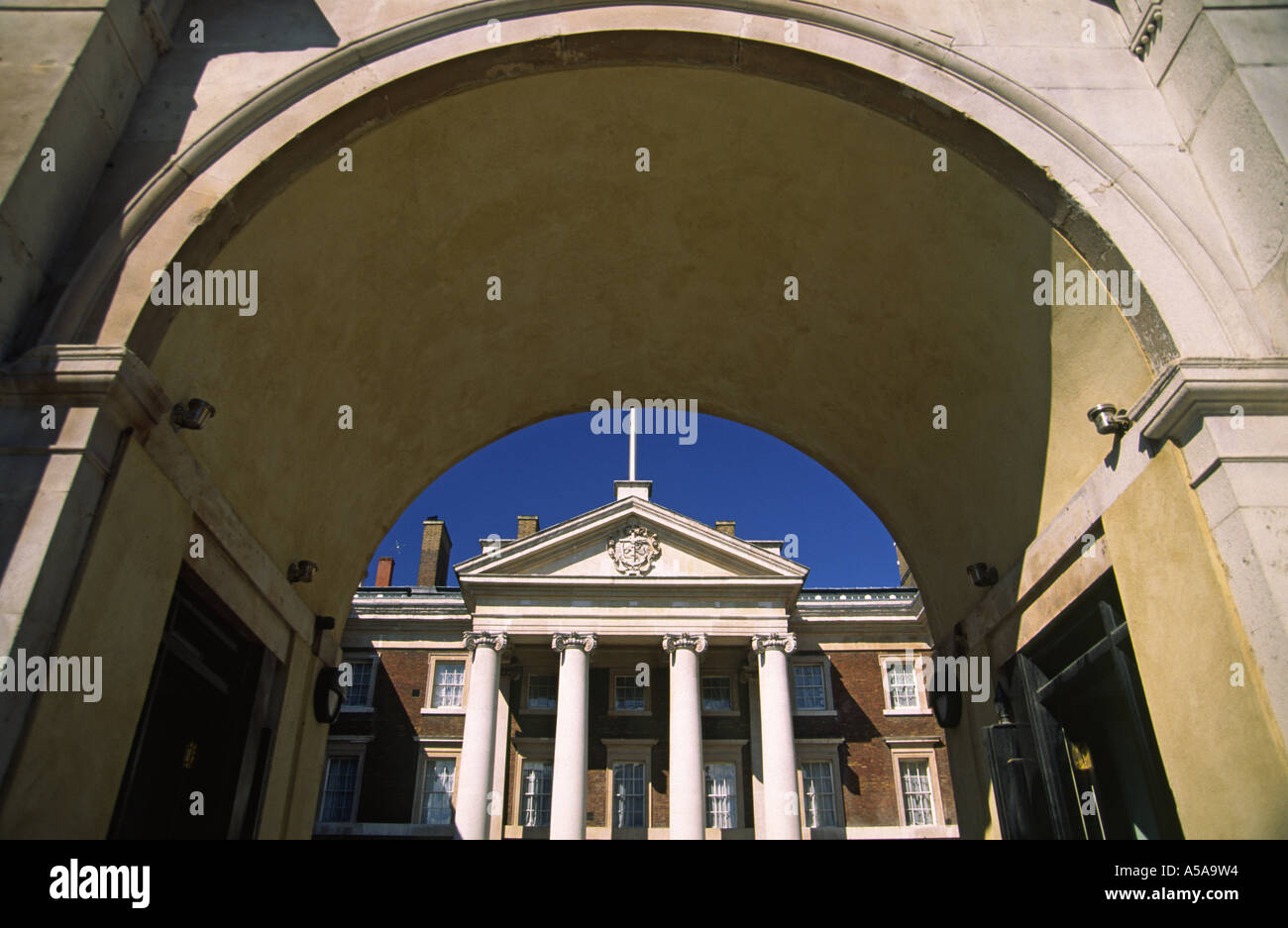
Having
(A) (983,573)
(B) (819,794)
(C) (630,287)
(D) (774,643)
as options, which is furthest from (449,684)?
(A) (983,573)

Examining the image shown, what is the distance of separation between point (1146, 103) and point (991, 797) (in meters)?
5.56

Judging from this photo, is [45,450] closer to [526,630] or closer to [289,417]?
[289,417]

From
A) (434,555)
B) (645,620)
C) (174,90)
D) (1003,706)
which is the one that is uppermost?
(434,555)

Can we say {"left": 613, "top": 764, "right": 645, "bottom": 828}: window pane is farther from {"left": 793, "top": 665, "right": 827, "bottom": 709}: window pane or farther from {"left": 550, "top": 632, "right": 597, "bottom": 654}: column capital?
{"left": 793, "top": 665, "right": 827, "bottom": 709}: window pane

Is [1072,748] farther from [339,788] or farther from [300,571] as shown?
[339,788]

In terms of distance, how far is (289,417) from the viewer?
7.08 meters

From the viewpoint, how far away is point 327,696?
26.9ft

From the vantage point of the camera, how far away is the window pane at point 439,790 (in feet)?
112

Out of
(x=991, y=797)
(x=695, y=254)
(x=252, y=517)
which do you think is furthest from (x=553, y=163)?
(x=991, y=797)

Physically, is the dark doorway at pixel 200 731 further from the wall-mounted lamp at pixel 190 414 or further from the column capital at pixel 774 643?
the column capital at pixel 774 643

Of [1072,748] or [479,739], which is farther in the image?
[479,739]

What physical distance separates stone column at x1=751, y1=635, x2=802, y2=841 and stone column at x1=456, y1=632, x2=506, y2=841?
9933mm

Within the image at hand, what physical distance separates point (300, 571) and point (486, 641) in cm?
2724

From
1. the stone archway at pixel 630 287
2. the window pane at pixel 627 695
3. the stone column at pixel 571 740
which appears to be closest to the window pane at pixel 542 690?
the window pane at pixel 627 695
